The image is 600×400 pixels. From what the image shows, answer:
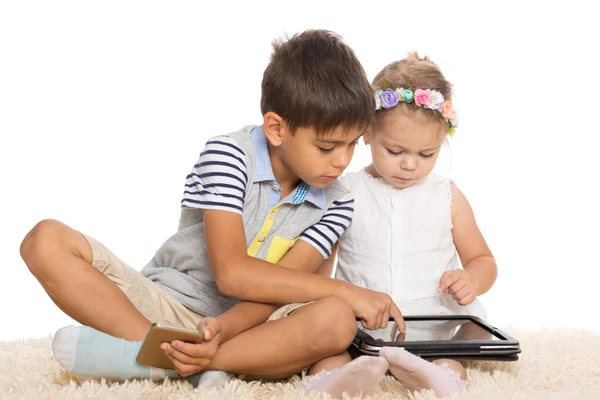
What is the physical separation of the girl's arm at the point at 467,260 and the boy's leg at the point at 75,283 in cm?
61

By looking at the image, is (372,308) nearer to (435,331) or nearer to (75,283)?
(435,331)

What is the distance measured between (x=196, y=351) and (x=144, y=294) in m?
0.22

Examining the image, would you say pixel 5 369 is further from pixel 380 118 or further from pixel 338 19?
pixel 338 19

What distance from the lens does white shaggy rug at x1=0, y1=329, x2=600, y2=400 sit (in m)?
1.23

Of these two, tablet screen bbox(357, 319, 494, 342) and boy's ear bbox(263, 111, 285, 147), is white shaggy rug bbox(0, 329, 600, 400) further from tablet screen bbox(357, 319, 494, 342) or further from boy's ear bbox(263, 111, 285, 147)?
boy's ear bbox(263, 111, 285, 147)

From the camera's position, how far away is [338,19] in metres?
2.46

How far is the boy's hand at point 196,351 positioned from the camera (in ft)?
4.08

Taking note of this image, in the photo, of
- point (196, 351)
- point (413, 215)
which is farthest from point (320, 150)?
point (196, 351)

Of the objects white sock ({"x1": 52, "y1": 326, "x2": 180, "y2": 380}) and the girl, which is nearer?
white sock ({"x1": 52, "y1": 326, "x2": 180, "y2": 380})

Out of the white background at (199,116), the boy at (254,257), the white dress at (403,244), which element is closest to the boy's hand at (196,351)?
the boy at (254,257)

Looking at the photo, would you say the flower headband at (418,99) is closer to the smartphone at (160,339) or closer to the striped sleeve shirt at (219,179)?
the striped sleeve shirt at (219,179)

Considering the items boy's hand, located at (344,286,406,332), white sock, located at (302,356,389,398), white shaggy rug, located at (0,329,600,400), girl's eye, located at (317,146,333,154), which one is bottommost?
white shaggy rug, located at (0,329,600,400)

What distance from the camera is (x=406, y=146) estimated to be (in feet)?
5.25

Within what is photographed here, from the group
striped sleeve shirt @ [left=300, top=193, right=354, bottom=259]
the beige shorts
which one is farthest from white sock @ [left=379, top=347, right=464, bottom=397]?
striped sleeve shirt @ [left=300, top=193, right=354, bottom=259]
